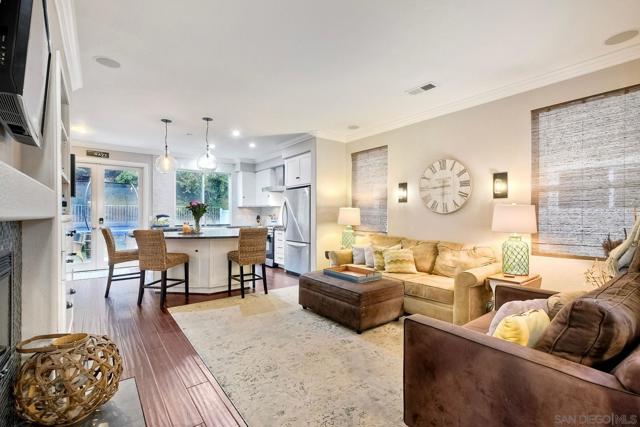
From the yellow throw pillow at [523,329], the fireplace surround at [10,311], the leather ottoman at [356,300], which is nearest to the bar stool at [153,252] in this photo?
the leather ottoman at [356,300]

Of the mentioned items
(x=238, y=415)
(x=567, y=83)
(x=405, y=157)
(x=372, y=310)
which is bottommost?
(x=238, y=415)

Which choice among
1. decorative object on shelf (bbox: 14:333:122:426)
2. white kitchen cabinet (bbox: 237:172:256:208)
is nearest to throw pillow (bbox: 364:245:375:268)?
decorative object on shelf (bbox: 14:333:122:426)

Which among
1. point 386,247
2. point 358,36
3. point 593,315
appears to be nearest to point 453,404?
point 593,315

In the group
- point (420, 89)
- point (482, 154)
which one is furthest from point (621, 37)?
point (420, 89)

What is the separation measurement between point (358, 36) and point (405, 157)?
2464mm

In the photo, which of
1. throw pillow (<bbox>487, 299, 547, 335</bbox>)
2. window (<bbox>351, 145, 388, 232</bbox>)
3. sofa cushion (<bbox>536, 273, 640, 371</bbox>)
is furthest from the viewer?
window (<bbox>351, 145, 388, 232</bbox>)

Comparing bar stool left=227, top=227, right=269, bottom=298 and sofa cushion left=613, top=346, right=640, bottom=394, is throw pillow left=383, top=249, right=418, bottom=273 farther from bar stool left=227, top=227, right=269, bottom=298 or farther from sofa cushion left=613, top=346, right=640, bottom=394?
sofa cushion left=613, top=346, right=640, bottom=394

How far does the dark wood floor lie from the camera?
1.90 metres

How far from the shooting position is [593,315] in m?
1.15

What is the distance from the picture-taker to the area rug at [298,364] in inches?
75.4

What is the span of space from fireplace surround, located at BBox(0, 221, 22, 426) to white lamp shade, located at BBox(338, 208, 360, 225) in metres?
4.05

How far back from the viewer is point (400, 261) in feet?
12.8

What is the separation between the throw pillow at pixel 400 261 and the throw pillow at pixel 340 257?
76cm

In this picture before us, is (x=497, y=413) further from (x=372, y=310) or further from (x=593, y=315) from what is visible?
(x=372, y=310)
